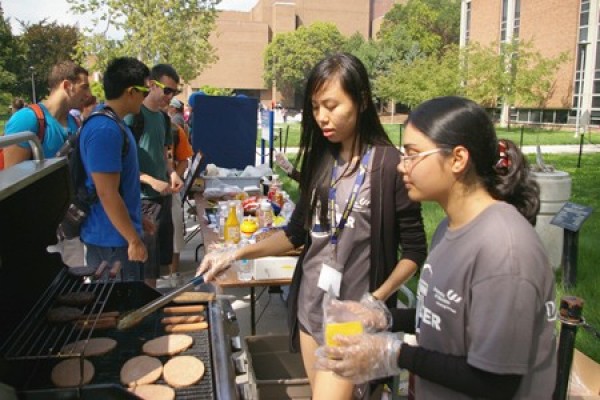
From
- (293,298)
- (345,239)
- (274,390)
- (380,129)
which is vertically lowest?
(274,390)

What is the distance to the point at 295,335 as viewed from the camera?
2.33 meters

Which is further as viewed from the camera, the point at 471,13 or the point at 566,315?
the point at 471,13

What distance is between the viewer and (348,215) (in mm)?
2131

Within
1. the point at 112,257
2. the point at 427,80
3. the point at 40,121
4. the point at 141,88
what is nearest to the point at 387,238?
the point at 112,257

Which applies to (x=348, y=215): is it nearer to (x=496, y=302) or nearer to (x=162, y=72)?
(x=496, y=302)

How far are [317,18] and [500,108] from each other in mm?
45534

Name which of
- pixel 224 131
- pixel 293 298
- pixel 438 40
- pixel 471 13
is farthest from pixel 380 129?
pixel 438 40

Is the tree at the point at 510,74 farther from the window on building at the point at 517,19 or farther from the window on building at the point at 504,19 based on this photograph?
the window on building at the point at 504,19

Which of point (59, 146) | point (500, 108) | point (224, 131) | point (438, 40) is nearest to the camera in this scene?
point (59, 146)

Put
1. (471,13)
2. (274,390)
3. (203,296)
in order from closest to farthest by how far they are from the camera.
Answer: (203,296) → (274,390) → (471,13)

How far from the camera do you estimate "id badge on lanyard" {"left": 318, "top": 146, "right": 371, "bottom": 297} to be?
82.8 inches

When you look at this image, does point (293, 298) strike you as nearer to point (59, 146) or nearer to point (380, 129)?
point (380, 129)

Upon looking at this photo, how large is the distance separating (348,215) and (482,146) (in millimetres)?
824

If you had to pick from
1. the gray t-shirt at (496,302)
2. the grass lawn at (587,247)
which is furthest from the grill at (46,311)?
the grass lawn at (587,247)
